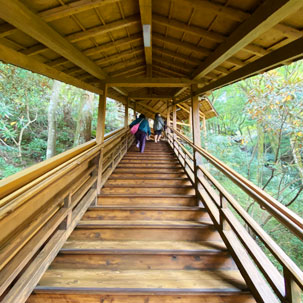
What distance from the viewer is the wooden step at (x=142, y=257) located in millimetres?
1734

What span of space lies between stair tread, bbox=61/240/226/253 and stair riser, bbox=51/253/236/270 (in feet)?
0.21

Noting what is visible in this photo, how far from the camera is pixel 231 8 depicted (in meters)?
1.67

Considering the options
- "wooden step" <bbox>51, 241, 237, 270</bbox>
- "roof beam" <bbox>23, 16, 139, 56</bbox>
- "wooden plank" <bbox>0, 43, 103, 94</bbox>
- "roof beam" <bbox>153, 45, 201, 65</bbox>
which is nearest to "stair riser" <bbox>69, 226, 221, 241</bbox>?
"wooden step" <bbox>51, 241, 237, 270</bbox>

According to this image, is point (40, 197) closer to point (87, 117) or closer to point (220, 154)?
point (87, 117)

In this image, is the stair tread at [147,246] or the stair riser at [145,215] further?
the stair riser at [145,215]

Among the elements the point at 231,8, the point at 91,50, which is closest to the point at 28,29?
the point at 91,50

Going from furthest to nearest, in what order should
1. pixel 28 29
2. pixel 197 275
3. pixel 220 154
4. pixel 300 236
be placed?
pixel 220 154, pixel 197 275, pixel 28 29, pixel 300 236

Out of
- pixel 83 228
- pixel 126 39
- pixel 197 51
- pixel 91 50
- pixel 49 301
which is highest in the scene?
pixel 126 39

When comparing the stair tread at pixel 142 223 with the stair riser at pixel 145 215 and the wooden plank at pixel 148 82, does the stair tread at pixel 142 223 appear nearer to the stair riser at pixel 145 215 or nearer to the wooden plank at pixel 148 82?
the stair riser at pixel 145 215

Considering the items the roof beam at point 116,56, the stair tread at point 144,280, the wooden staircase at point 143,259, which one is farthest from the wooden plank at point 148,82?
the stair tread at point 144,280

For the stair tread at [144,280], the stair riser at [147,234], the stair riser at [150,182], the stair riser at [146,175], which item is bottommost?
the stair tread at [144,280]

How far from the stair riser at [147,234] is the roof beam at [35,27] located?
234cm

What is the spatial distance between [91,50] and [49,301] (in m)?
3.14

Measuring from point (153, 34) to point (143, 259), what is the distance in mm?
3531
